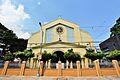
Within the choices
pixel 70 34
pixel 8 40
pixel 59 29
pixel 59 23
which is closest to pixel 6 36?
pixel 8 40

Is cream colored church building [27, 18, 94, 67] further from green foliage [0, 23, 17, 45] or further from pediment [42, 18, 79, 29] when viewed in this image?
green foliage [0, 23, 17, 45]

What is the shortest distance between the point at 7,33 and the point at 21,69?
2166 centimetres

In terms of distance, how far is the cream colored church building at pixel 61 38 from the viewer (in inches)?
1542

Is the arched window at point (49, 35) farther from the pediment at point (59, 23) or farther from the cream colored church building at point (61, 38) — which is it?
the pediment at point (59, 23)

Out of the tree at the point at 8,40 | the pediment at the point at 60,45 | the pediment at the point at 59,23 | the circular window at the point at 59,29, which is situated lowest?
the pediment at the point at 60,45

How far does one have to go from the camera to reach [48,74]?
25.1 meters

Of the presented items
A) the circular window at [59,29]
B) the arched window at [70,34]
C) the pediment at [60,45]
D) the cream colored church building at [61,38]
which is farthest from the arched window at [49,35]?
the arched window at [70,34]

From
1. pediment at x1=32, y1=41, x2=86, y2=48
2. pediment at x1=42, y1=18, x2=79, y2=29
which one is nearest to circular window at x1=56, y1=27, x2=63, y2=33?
pediment at x1=42, y1=18, x2=79, y2=29

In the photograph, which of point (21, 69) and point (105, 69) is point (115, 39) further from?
point (21, 69)

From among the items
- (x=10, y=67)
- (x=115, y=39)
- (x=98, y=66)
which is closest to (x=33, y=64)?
(x=10, y=67)

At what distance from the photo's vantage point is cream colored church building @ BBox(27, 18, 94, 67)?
128 ft

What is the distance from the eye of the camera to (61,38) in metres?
43.0

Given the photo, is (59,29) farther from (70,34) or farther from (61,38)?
(70,34)

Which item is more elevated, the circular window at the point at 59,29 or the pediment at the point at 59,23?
the pediment at the point at 59,23
